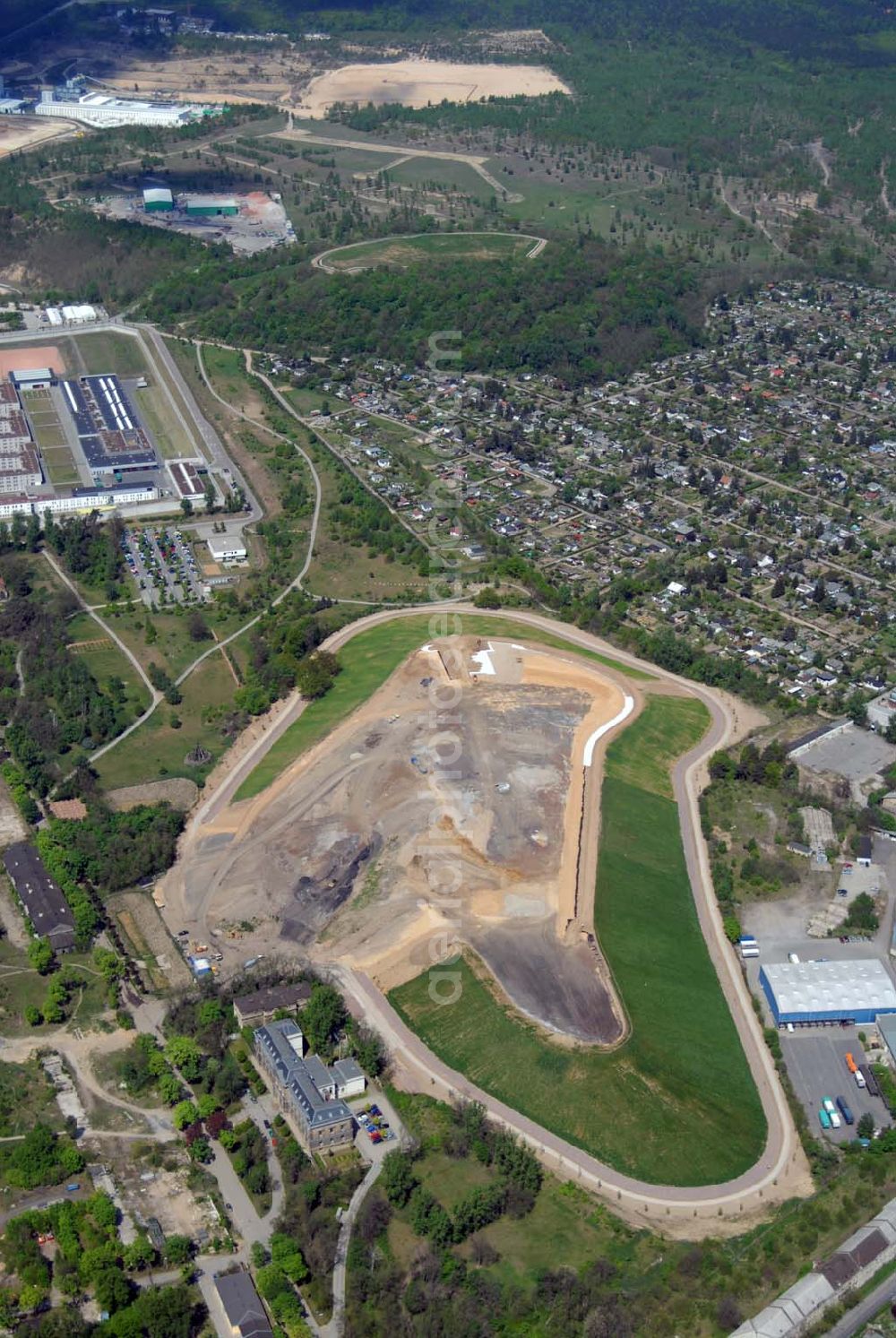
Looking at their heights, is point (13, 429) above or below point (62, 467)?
above

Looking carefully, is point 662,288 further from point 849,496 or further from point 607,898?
point 607,898

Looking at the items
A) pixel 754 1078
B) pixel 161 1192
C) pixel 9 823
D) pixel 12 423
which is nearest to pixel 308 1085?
pixel 161 1192

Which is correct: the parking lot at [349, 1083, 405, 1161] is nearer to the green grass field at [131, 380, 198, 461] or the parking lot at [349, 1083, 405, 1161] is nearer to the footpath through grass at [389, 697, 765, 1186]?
the footpath through grass at [389, 697, 765, 1186]

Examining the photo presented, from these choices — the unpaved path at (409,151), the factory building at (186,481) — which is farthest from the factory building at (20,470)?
the unpaved path at (409,151)

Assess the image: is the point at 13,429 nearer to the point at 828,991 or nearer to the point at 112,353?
the point at 112,353

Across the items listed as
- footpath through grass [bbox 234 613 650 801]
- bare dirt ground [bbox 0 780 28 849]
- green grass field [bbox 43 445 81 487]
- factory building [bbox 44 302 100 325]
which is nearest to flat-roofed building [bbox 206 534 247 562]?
green grass field [bbox 43 445 81 487]

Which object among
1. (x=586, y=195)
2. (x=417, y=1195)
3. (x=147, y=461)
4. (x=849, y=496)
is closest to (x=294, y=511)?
(x=147, y=461)
